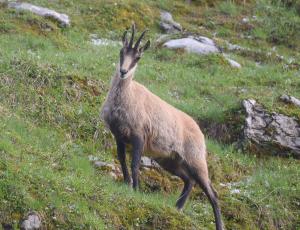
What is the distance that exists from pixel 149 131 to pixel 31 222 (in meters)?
2.94

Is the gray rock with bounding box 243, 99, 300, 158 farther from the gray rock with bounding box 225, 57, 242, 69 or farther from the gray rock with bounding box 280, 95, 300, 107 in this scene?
the gray rock with bounding box 225, 57, 242, 69

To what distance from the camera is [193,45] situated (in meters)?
19.2

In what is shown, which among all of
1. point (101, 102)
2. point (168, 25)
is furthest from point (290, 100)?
point (168, 25)

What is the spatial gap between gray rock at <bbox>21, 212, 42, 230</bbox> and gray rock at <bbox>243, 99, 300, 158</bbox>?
635cm

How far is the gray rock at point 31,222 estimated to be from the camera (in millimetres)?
8898

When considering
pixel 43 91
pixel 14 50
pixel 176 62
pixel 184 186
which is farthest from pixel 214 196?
pixel 176 62

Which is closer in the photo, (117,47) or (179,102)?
(179,102)

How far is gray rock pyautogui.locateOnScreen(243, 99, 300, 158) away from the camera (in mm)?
14383

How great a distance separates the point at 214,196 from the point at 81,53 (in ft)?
20.9

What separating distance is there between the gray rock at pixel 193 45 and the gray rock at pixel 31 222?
10.6 m

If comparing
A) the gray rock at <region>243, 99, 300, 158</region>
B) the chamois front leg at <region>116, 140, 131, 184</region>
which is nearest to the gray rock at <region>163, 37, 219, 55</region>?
the gray rock at <region>243, 99, 300, 158</region>

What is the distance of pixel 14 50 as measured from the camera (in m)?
15.3

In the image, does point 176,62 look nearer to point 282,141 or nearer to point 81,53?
point 81,53

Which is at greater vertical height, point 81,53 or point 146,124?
point 146,124
